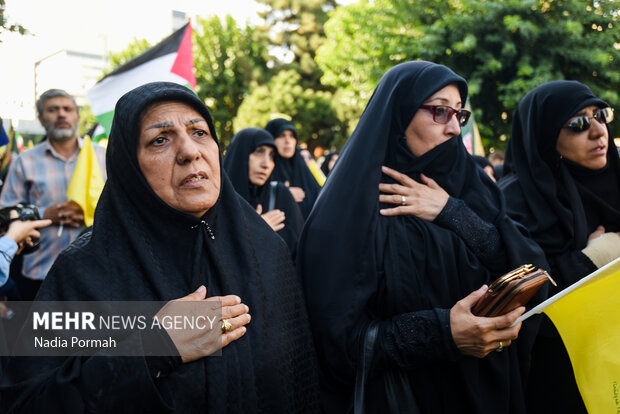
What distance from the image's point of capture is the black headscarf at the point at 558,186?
245cm

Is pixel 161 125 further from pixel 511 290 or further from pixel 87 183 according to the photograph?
pixel 87 183

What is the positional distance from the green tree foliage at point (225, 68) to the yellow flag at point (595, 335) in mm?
27840

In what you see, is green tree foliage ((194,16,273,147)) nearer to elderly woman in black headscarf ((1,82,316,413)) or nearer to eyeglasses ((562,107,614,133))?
eyeglasses ((562,107,614,133))

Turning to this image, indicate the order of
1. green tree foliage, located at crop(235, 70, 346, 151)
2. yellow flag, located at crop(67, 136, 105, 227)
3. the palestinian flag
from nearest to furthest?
yellow flag, located at crop(67, 136, 105, 227) < the palestinian flag < green tree foliage, located at crop(235, 70, 346, 151)

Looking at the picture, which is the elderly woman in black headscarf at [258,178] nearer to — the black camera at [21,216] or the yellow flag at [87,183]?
the yellow flag at [87,183]

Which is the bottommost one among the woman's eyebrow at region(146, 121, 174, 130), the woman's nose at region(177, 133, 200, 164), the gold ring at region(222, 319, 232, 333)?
the gold ring at region(222, 319, 232, 333)

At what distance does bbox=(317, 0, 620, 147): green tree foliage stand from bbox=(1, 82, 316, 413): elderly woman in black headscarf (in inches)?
378

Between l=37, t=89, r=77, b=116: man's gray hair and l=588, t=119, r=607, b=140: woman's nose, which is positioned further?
l=37, t=89, r=77, b=116: man's gray hair

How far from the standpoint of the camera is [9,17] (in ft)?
7.32

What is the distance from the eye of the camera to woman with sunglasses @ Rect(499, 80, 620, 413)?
2334 mm

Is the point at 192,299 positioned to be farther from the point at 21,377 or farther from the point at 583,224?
the point at 583,224

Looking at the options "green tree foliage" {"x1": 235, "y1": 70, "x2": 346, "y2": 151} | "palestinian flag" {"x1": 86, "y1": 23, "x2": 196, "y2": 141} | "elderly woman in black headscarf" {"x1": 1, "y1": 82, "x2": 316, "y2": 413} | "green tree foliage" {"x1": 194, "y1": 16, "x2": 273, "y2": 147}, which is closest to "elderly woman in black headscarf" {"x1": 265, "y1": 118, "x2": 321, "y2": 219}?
"palestinian flag" {"x1": 86, "y1": 23, "x2": 196, "y2": 141}

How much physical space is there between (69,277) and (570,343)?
1848 mm

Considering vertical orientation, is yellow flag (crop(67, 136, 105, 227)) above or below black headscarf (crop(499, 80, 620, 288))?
above
